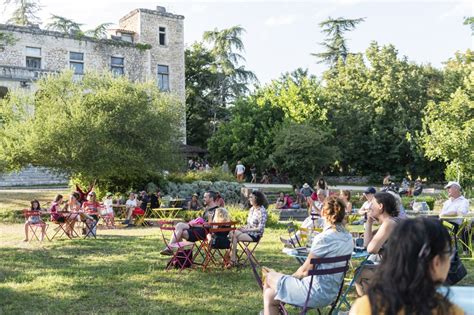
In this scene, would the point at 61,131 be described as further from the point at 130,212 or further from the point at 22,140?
the point at 130,212

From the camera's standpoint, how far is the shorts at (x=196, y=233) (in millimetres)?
7750

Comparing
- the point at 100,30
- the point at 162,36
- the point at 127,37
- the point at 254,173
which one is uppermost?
the point at 100,30

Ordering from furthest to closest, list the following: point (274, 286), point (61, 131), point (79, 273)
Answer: point (61, 131) → point (79, 273) → point (274, 286)

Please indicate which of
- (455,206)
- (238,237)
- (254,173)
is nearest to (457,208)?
(455,206)

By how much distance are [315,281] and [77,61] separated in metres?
33.2

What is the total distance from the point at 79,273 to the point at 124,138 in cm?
1145

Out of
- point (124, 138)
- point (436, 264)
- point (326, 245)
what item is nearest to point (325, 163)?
point (124, 138)

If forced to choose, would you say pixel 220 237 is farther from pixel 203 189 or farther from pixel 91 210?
pixel 203 189

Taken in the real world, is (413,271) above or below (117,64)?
below

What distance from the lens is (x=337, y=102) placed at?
33594 millimetres

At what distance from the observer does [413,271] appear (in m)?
2.03

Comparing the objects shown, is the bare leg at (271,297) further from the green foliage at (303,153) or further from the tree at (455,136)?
the green foliage at (303,153)

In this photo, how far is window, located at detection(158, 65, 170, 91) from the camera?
38125mm

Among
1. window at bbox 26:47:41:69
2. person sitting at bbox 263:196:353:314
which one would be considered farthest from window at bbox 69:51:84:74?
person sitting at bbox 263:196:353:314
